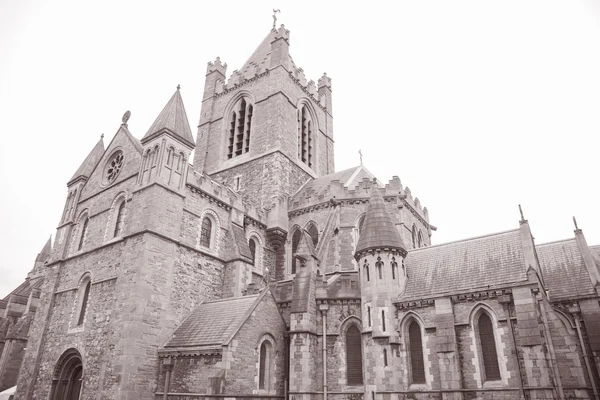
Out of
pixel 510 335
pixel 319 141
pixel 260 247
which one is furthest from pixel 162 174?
pixel 319 141

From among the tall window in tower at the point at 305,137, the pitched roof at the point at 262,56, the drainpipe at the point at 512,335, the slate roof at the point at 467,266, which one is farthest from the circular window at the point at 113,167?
the drainpipe at the point at 512,335

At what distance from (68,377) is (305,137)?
74.0ft

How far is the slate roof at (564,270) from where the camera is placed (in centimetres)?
1788

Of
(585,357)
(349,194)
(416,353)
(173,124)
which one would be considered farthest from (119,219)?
(585,357)

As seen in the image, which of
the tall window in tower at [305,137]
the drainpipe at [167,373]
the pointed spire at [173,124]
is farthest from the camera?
the tall window in tower at [305,137]

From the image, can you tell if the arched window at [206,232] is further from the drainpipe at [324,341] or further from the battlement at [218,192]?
the drainpipe at [324,341]

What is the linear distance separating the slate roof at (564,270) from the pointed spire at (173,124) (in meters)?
17.8

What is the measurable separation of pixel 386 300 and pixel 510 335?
4.61 metres

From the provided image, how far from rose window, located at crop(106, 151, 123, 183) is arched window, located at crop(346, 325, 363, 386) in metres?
14.3

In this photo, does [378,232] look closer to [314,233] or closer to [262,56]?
[314,233]

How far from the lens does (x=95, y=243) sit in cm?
2092

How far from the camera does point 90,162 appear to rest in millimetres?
25297

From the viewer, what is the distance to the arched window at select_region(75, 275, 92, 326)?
64.2 feet

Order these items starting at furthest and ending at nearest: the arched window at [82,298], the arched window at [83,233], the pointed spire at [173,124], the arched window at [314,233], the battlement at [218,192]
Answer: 1. the arched window at [314,233]
2. the arched window at [83,233]
3. the battlement at [218,192]
4. the pointed spire at [173,124]
5. the arched window at [82,298]
